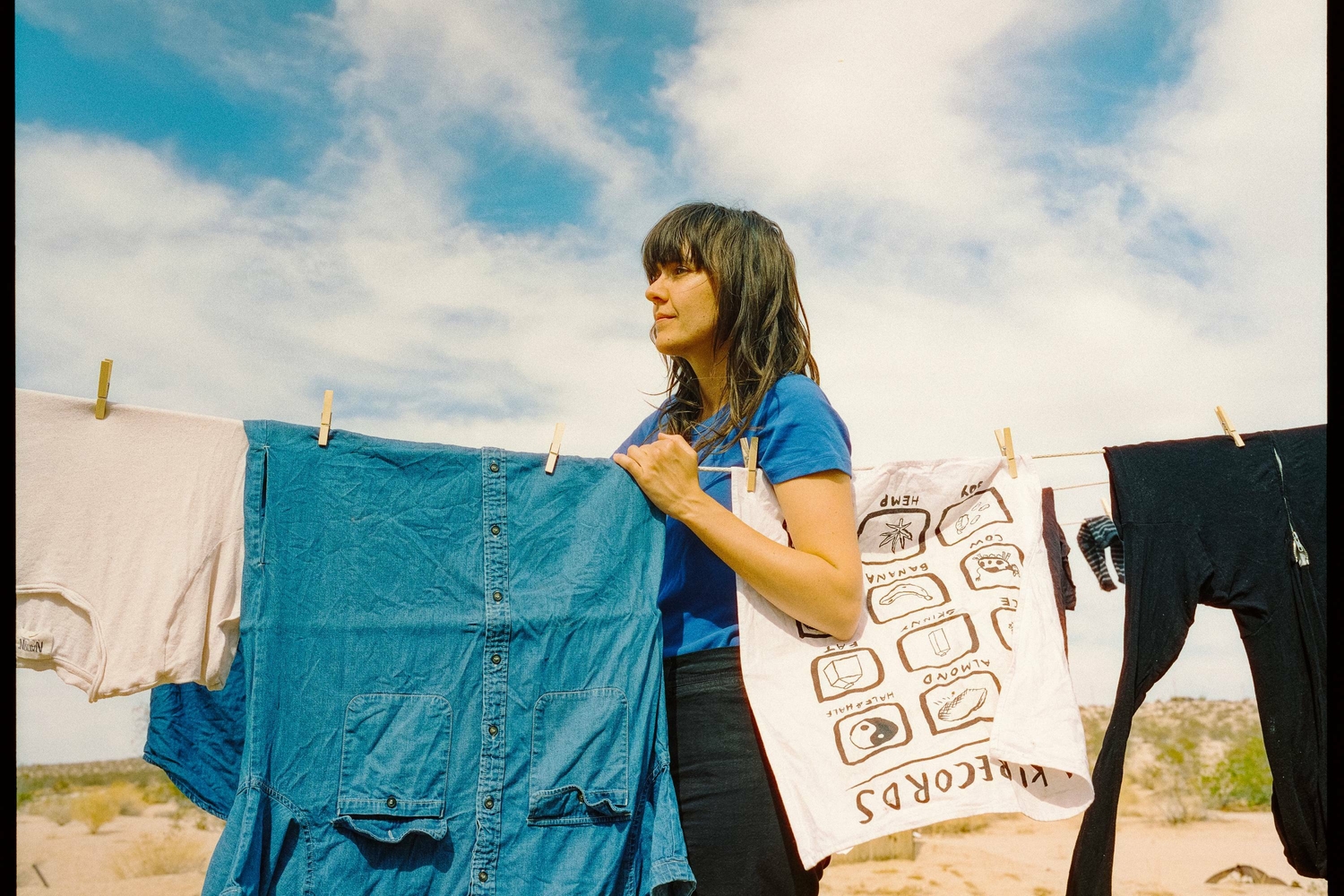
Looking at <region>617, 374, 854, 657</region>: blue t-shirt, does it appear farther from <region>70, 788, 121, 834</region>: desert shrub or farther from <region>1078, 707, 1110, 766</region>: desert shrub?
<region>70, 788, 121, 834</region>: desert shrub

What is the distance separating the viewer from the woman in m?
2.09

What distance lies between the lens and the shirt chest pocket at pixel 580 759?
2.02 m

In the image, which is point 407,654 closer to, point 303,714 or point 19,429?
→ point 303,714

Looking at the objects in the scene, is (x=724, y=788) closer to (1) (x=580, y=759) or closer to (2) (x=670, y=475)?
(1) (x=580, y=759)

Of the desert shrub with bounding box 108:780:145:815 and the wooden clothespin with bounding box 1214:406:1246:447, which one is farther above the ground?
the wooden clothespin with bounding box 1214:406:1246:447

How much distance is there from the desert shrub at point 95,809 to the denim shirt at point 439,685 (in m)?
11.7

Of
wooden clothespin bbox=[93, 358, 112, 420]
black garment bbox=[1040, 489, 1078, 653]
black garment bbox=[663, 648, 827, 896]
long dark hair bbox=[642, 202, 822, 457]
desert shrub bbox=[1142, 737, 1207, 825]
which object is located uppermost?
long dark hair bbox=[642, 202, 822, 457]

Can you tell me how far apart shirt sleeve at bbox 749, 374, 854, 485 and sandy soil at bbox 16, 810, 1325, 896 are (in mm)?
7027

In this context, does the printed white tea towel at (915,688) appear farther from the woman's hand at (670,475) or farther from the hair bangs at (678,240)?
the hair bangs at (678,240)

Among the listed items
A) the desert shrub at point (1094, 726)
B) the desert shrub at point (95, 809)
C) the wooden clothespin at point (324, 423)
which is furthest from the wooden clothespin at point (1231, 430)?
the desert shrub at point (95, 809)

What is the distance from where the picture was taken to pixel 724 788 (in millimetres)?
2107

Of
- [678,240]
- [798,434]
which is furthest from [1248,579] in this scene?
[678,240]

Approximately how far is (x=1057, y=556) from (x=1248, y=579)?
1.81 feet

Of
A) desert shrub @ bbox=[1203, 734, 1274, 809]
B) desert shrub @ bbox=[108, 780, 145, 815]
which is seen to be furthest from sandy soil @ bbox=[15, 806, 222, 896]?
desert shrub @ bbox=[1203, 734, 1274, 809]
